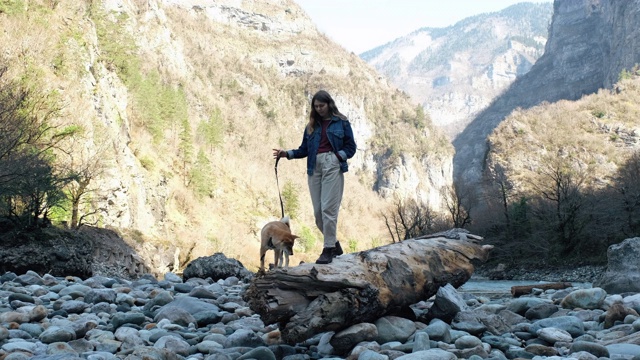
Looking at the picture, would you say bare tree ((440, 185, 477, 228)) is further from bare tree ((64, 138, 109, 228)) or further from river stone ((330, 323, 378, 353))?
river stone ((330, 323, 378, 353))

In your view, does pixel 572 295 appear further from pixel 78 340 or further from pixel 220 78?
pixel 220 78

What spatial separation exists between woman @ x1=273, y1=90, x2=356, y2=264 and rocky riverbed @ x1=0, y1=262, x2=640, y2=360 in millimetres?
1531

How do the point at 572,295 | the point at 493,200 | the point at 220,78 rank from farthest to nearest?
the point at 220,78 → the point at 493,200 → the point at 572,295

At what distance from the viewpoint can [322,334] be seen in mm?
6078

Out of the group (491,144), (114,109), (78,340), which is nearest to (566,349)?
(78,340)

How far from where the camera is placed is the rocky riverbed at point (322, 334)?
16.9ft

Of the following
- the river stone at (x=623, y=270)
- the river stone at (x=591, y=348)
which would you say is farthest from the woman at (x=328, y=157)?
the river stone at (x=623, y=270)

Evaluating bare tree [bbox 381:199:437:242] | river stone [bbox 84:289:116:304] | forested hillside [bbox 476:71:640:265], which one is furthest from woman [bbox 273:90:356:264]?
forested hillside [bbox 476:71:640:265]

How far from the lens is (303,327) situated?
5.05 m

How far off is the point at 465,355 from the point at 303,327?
1469 millimetres

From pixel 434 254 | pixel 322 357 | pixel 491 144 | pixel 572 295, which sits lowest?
pixel 322 357

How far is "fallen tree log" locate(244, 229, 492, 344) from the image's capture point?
5.16 m

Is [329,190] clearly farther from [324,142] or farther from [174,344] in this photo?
[174,344]

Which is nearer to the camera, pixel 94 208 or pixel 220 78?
pixel 94 208
